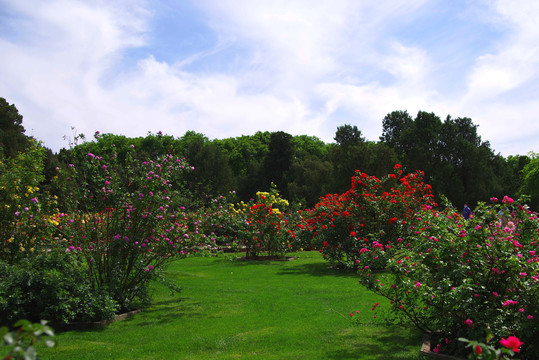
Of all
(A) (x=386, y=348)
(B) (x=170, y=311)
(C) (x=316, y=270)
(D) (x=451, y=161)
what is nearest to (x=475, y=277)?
(A) (x=386, y=348)

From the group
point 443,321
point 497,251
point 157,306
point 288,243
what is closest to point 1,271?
point 157,306

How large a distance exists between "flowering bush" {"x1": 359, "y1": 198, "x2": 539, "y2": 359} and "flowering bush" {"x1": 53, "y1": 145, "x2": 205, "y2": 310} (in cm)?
389

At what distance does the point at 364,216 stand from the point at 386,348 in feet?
24.6

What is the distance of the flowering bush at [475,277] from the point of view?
443 cm

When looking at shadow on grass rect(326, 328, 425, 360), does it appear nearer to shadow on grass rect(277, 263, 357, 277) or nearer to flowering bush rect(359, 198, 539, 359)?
flowering bush rect(359, 198, 539, 359)

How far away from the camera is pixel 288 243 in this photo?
57.4 feet

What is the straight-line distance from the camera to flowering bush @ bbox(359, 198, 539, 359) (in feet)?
14.5

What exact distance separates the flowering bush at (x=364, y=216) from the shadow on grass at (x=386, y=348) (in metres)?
5.99

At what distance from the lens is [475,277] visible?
4910 millimetres

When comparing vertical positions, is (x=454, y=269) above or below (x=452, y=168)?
below

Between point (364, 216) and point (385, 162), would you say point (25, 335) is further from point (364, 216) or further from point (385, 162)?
point (385, 162)

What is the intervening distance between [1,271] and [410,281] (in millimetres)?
6092

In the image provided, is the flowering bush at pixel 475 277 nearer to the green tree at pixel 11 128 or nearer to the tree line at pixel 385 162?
the tree line at pixel 385 162

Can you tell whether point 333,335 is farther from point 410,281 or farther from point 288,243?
point 288,243
